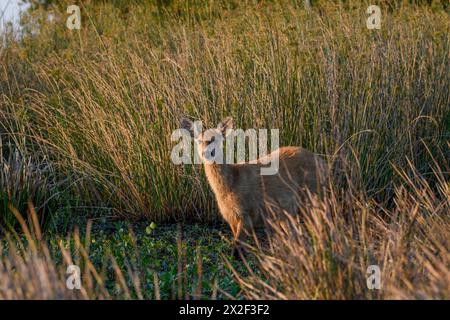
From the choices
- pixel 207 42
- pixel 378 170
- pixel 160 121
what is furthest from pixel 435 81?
pixel 160 121

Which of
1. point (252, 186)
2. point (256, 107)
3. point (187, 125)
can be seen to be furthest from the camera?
point (256, 107)

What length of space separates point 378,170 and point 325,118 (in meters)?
0.69

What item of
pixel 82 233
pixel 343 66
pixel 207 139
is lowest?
pixel 82 233

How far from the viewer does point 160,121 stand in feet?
23.0

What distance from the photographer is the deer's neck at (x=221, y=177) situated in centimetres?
592

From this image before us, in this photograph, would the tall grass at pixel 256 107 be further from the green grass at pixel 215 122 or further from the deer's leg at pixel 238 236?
the deer's leg at pixel 238 236

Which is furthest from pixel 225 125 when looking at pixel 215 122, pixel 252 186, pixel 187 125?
pixel 215 122

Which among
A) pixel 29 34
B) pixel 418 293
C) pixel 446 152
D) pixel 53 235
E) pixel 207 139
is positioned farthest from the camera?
pixel 29 34

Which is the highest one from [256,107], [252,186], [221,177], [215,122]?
[256,107]

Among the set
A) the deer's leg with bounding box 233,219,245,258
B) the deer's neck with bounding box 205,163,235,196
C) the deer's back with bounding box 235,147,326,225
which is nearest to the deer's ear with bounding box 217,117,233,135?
the deer's neck with bounding box 205,163,235,196

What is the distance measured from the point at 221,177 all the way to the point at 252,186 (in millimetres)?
305

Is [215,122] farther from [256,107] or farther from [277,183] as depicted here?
[277,183]

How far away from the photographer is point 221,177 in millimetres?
5926
